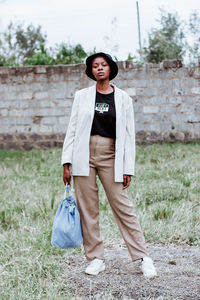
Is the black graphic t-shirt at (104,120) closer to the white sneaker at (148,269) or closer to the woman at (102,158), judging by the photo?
the woman at (102,158)

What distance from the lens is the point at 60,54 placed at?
1349 cm

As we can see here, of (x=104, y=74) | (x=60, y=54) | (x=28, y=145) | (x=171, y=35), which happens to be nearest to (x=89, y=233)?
(x=104, y=74)

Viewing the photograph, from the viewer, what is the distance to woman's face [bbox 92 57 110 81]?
3.39 m

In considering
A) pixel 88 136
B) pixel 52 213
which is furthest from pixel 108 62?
pixel 52 213

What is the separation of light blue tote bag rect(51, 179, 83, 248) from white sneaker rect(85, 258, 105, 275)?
24 centimetres

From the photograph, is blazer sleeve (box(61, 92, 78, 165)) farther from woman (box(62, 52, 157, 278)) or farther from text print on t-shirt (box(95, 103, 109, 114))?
text print on t-shirt (box(95, 103, 109, 114))

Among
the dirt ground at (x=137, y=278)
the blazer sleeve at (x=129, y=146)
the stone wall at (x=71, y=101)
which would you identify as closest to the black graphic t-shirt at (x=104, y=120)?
the blazer sleeve at (x=129, y=146)

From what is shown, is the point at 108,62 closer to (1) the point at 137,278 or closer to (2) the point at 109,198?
(2) the point at 109,198

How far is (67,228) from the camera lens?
3242mm

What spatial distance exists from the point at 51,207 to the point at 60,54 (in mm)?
9144

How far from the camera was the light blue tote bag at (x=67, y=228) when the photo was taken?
3.25m

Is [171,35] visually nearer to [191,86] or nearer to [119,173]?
[191,86]

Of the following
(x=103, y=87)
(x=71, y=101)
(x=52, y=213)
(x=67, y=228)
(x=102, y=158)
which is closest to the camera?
(x=67, y=228)

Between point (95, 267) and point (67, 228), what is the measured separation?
429 mm
